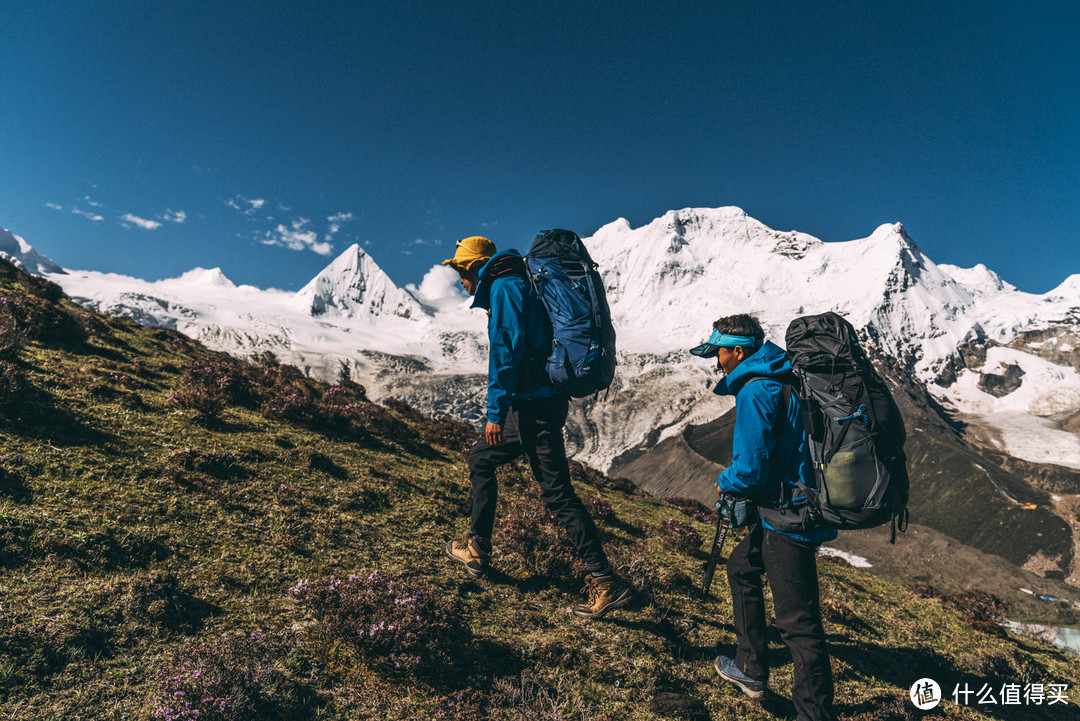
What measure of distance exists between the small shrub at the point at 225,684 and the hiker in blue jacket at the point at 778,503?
3.52 meters

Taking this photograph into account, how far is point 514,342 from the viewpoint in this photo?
4535 mm

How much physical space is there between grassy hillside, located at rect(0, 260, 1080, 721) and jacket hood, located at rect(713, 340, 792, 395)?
2.68 metres

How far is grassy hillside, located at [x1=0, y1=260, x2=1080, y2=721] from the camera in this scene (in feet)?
10.9

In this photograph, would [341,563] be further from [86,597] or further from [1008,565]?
[1008,565]

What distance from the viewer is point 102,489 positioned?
507 cm

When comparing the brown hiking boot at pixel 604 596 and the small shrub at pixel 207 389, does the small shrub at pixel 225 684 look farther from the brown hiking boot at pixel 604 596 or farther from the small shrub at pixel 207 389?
the small shrub at pixel 207 389

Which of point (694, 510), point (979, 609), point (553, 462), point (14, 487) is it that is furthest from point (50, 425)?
point (979, 609)

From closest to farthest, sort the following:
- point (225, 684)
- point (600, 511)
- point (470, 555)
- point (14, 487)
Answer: point (225, 684), point (14, 487), point (470, 555), point (600, 511)

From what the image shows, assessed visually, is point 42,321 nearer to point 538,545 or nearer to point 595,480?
Answer: point 538,545

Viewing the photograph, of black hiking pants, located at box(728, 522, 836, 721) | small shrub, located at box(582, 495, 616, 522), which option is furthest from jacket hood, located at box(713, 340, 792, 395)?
small shrub, located at box(582, 495, 616, 522)

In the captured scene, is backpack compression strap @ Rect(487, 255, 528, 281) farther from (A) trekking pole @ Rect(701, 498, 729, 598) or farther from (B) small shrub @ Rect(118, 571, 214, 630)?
(B) small shrub @ Rect(118, 571, 214, 630)

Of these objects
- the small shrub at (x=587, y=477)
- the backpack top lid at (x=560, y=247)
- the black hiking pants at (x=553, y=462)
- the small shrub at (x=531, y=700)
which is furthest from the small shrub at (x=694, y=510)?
the backpack top lid at (x=560, y=247)

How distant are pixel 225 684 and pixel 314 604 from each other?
0.94m

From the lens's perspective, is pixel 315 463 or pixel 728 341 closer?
pixel 728 341
